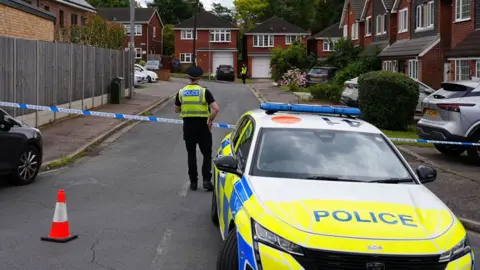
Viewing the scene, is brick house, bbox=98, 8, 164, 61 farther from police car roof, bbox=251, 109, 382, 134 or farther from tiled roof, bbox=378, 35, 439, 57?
police car roof, bbox=251, 109, 382, 134

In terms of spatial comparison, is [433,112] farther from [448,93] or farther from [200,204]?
[200,204]

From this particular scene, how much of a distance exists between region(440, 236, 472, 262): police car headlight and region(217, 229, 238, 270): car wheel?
160 cm

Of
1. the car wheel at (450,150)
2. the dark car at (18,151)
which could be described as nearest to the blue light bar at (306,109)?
the dark car at (18,151)

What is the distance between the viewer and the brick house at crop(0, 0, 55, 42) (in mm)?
20531

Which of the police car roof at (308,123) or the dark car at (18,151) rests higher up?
the police car roof at (308,123)

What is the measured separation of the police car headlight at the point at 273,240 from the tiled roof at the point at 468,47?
23088mm

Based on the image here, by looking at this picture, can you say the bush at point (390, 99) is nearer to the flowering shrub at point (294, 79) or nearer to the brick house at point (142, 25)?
the flowering shrub at point (294, 79)

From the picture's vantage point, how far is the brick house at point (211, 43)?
255 feet

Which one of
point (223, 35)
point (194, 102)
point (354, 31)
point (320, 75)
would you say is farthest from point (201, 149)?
point (223, 35)

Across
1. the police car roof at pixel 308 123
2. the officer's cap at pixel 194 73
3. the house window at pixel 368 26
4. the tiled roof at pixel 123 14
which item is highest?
the tiled roof at pixel 123 14

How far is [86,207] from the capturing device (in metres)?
9.30

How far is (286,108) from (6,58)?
37.0 ft

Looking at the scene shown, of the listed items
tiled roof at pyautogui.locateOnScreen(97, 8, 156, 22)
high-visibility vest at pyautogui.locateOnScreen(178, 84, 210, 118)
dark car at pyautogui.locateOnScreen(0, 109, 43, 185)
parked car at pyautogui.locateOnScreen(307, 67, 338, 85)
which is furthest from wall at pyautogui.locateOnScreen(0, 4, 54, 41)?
tiled roof at pyautogui.locateOnScreen(97, 8, 156, 22)

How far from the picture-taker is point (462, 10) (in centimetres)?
2925
